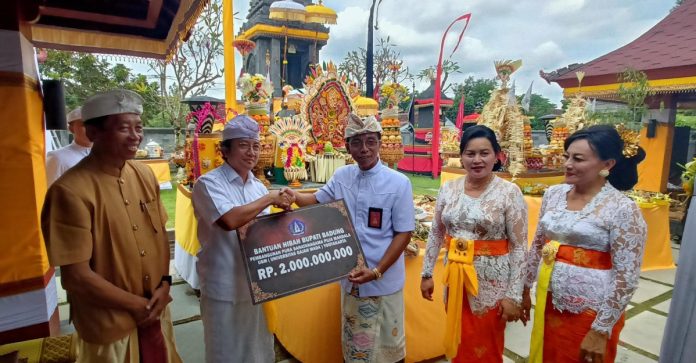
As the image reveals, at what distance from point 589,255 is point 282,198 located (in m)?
1.62

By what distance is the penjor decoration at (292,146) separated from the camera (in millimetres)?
5523

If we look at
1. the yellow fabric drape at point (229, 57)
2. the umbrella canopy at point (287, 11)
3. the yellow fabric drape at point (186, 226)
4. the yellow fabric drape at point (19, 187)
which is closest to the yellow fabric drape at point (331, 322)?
the yellow fabric drape at point (186, 226)

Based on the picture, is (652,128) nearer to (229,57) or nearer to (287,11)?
(229,57)

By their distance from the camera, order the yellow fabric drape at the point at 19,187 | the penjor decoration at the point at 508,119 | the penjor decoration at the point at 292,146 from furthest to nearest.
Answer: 1. the penjor decoration at the point at 508,119
2. the penjor decoration at the point at 292,146
3. the yellow fabric drape at the point at 19,187

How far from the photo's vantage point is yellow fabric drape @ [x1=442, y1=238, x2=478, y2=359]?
80.8 inches

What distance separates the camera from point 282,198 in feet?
6.54

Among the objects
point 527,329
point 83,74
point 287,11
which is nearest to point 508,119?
point 527,329

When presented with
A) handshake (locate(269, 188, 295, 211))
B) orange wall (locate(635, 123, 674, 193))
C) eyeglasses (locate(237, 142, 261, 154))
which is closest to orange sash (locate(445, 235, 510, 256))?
handshake (locate(269, 188, 295, 211))

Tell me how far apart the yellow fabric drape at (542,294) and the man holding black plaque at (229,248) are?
1.44 m

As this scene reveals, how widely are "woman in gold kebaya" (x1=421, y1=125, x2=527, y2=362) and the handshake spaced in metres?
0.94

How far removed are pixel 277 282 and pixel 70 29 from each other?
4171 millimetres

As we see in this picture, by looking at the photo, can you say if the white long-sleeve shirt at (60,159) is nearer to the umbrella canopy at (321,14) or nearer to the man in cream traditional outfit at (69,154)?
the man in cream traditional outfit at (69,154)

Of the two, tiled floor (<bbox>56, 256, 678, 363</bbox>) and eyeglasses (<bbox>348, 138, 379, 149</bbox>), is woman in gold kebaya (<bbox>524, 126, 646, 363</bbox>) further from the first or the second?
tiled floor (<bbox>56, 256, 678, 363</bbox>)

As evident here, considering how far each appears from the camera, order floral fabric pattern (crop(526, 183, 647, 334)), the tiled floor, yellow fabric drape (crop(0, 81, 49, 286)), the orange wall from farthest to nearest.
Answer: the orange wall → the tiled floor → yellow fabric drape (crop(0, 81, 49, 286)) → floral fabric pattern (crop(526, 183, 647, 334))
